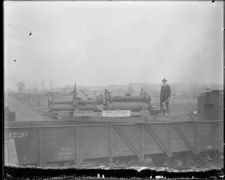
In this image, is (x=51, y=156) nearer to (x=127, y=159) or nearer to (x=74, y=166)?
(x=74, y=166)

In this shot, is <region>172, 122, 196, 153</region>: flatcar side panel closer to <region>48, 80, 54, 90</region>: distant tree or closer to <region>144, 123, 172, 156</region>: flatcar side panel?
<region>144, 123, 172, 156</region>: flatcar side panel

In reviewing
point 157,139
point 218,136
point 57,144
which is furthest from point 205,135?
point 57,144

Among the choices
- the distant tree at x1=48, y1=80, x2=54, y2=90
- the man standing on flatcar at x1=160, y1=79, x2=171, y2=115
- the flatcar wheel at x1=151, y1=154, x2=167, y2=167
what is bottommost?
the flatcar wheel at x1=151, y1=154, x2=167, y2=167

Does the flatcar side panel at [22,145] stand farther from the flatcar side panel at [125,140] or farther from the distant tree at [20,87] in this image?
the flatcar side panel at [125,140]

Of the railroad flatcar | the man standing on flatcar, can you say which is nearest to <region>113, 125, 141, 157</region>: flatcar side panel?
the railroad flatcar

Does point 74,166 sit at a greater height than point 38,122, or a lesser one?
lesser

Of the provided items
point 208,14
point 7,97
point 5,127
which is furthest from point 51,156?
point 208,14

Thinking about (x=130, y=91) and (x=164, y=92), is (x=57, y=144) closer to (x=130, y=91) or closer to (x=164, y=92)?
(x=130, y=91)

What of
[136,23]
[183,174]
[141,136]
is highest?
[136,23]
